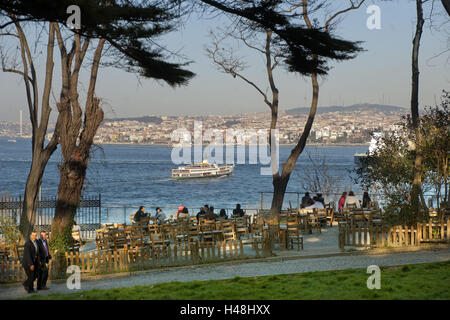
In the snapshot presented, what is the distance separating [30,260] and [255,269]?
5351 millimetres

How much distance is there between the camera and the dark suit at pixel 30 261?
39.7ft

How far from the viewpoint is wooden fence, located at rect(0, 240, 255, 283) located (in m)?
13.9

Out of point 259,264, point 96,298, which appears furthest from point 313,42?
point 259,264

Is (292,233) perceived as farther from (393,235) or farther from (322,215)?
(322,215)

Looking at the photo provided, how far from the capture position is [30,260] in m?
12.1

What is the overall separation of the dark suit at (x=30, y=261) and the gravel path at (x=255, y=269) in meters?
0.36

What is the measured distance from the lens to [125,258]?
14.8m

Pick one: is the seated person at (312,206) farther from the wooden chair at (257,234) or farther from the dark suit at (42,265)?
the dark suit at (42,265)

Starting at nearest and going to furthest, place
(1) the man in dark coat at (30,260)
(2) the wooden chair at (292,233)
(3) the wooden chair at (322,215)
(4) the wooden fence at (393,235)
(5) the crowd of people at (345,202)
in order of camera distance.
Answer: (1) the man in dark coat at (30,260) < (4) the wooden fence at (393,235) < (2) the wooden chair at (292,233) < (3) the wooden chair at (322,215) < (5) the crowd of people at (345,202)

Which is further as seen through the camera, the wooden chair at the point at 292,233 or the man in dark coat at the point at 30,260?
the wooden chair at the point at 292,233

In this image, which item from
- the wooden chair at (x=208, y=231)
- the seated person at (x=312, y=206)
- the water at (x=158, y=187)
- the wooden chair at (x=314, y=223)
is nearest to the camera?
the wooden chair at (x=208, y=231)

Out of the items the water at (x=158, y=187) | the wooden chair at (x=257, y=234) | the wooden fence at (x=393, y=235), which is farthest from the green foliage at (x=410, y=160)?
the water at (x=158, y=187)

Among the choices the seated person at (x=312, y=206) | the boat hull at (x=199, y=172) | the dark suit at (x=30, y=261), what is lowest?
the dark suit at (x=30, y=261)
